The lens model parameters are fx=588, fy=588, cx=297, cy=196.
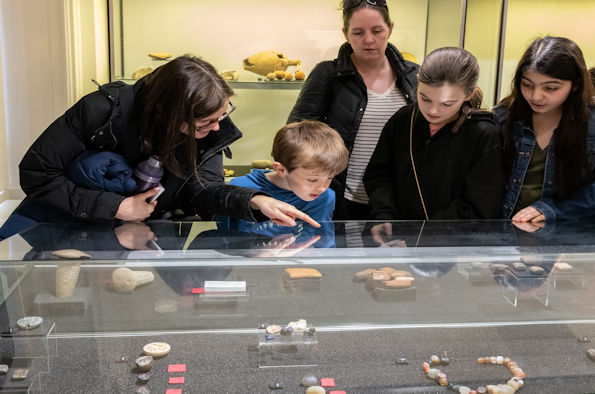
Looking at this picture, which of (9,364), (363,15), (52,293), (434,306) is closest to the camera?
(9,364)

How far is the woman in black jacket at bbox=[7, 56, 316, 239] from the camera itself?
1644mm

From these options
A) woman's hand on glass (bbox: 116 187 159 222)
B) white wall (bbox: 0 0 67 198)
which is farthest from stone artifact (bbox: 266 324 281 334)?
white wall (bbox: 0 0 67 198)

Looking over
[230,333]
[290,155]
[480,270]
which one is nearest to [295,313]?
[230,333]

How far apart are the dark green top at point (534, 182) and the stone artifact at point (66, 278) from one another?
1.40 metres

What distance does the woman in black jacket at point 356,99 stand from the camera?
231 cm

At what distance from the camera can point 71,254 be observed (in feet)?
4.26

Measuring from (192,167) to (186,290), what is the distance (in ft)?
1.92

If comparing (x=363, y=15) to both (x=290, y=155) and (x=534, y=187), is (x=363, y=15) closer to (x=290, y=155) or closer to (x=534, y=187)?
(x=290, y=155)

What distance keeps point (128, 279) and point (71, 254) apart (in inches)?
5.3

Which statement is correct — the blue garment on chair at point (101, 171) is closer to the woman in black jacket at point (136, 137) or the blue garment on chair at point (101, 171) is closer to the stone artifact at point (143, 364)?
the woman in black jacket at point (136, 137)

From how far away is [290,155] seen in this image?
205 centimetres

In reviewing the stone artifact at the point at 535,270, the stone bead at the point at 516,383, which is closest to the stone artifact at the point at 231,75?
the stone artifact at the point at 535,270

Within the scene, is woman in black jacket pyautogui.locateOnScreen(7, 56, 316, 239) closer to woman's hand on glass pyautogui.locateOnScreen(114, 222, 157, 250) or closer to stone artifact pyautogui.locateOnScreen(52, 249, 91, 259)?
woman's hand on glass pyautogui.locateOnScreen(114, 222, 157, 250)

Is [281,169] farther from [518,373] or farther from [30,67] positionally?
[30,67]
